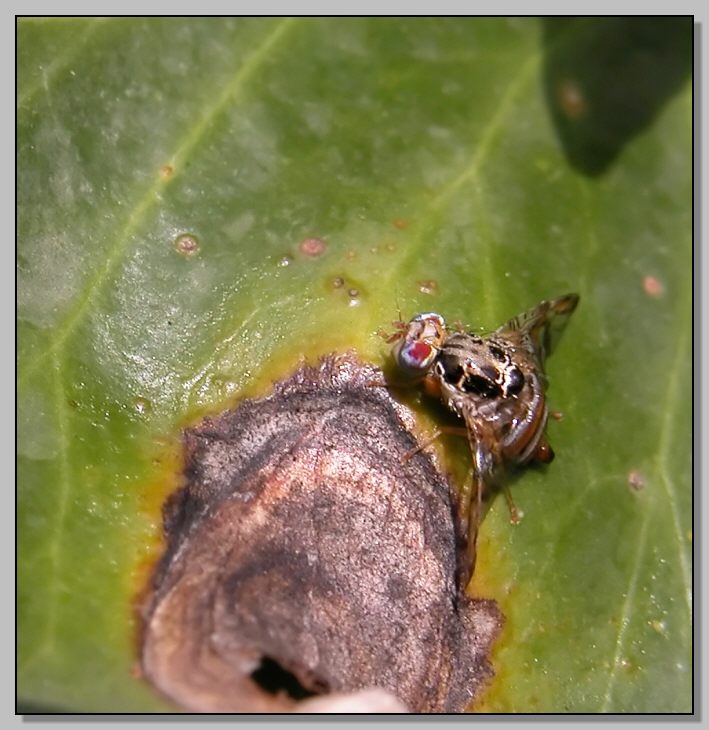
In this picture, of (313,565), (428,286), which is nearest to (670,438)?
(428,286)

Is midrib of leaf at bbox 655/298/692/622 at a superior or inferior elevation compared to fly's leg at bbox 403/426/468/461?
inferior

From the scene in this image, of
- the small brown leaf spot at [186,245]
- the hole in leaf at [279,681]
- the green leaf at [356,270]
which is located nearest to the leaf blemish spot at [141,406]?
the green leaf at [356,270]

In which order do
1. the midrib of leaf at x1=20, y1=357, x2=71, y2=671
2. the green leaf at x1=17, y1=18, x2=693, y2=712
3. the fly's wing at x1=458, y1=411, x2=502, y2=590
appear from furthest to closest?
the fly's wing at x1=458, y1=411, x2=502, y2=590, the green leaf at x1=17, y1=18, x2=693, y2=712, the midrib of leaf at x1=20, y1=357, x2=71, y2=671

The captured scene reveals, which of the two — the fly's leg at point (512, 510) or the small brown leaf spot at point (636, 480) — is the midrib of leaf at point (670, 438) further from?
the fly's leg at point (512, 510)

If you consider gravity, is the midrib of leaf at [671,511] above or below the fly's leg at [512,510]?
below

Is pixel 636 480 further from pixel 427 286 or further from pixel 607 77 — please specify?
pixel 607 77

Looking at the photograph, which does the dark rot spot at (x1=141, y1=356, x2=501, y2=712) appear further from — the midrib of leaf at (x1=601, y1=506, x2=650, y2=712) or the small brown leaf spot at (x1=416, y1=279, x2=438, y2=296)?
the midrib of leaf at (x1=601, y1=506, x2=650, y2=712)

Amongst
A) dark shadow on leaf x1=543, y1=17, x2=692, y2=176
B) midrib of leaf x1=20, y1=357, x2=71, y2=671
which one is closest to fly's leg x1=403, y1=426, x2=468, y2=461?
midrib of leaf x1=20, y1=357, x2=71, y2=671
